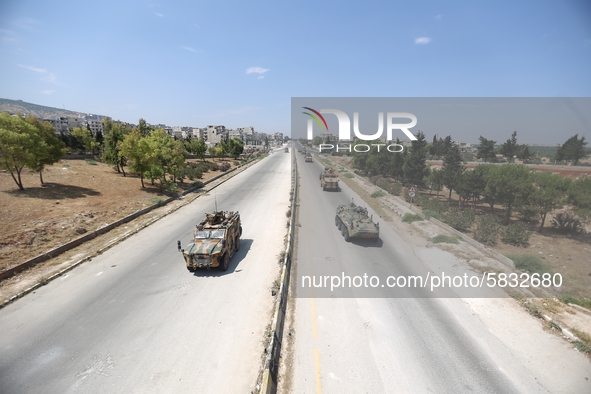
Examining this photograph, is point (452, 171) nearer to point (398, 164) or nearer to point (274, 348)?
point (398, 164)

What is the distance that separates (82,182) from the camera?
97.9 feet

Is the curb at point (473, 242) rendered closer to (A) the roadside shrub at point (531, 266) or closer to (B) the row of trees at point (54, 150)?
(A) the roadside shrub at point (531, 266)

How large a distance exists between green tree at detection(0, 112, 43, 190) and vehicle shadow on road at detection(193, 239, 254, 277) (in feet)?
69.1

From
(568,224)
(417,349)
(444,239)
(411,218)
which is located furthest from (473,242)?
(568,224)

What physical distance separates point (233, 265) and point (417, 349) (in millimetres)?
9408

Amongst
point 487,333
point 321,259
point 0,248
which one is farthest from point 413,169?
point 0,248

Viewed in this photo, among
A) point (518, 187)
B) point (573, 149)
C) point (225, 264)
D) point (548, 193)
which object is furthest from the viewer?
point (573, 149)

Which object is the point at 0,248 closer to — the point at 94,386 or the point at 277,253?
the point at 94,386

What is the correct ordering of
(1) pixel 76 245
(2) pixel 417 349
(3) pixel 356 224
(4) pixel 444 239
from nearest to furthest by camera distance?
(2) pixel 417 349
(1) pixel 76 245
(3) pixel 356 224
(4) pixel 444 239

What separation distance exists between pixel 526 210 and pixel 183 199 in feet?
109

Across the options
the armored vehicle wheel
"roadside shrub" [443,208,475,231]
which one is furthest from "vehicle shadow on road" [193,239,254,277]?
"roadside shrub" [443,208,475,231]

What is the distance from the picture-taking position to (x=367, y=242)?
17.8 metres

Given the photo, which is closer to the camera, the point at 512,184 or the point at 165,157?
the point at 512,184

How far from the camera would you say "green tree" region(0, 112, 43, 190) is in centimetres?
2208
